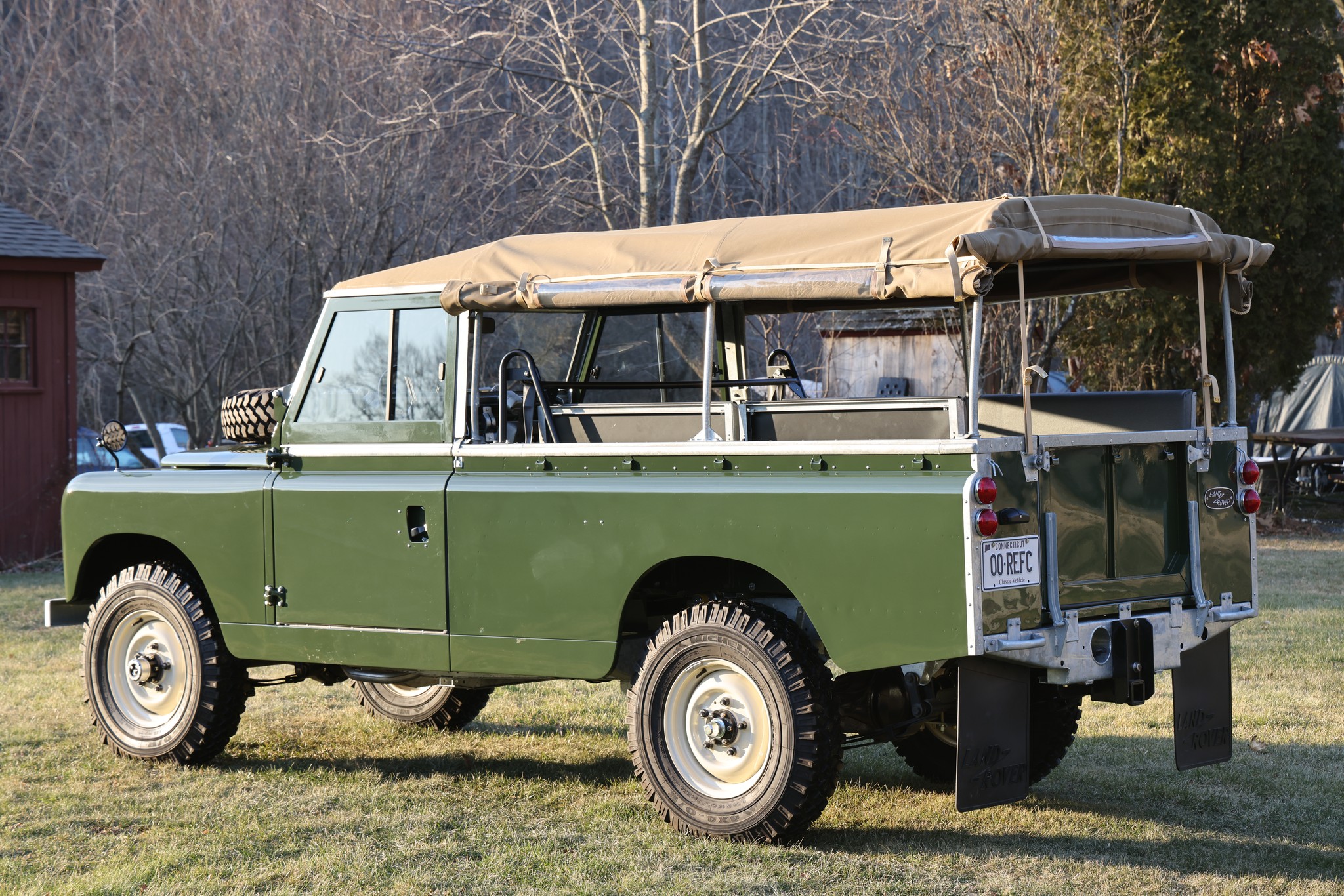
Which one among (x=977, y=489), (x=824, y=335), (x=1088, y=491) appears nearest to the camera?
(x=977, y=489)

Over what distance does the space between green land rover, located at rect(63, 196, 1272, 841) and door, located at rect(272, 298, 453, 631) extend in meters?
0.01

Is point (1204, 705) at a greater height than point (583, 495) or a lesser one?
lesser

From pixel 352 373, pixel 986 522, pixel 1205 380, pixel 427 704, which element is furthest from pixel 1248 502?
pixel 427 704

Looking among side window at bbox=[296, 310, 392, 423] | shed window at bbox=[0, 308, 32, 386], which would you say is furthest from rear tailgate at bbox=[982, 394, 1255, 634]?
shed window at bbox=[0, 308, 32, 386]

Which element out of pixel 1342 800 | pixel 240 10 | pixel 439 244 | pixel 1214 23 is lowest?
pixel 1342 800

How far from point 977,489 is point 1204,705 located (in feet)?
5.84

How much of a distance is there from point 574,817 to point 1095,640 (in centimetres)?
225

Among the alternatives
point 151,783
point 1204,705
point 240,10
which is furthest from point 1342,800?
point 240,10

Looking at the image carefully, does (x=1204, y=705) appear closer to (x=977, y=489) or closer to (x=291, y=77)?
(x=977, y=489)

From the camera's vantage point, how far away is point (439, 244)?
22.3m

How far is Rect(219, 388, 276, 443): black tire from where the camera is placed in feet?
23.6

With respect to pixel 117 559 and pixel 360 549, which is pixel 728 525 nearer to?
pixel 360 549

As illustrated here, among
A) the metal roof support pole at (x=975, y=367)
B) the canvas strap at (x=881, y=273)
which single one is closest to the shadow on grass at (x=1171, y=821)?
the metal roof support pole at (x=975, y=367)

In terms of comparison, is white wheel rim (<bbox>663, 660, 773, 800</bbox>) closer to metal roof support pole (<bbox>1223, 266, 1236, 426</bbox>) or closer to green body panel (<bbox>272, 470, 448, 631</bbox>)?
green body panel (<bbox>272, 470, 448, 631</bbox>)
